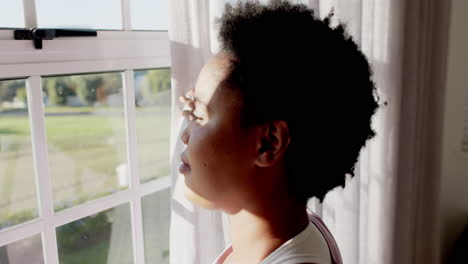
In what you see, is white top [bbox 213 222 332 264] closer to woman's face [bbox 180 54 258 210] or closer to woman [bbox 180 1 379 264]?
woman [bbox 180 1 379 264]

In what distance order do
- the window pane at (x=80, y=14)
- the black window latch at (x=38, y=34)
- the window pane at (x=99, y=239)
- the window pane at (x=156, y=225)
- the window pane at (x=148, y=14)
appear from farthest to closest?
the window pane at (x=156, y=225) < the window pane at (x=148, y=14) < the window pane at (x=99, y=239) < the window pane at (x=80, y=14) < the black window latch at (x=38, y=34)

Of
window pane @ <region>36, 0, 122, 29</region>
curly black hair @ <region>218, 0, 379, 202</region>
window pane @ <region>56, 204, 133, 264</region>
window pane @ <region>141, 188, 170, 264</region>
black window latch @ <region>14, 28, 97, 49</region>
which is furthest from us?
window pane @ <region>141, 188, 170, 264</region>

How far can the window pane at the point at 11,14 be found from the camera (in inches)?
44.0

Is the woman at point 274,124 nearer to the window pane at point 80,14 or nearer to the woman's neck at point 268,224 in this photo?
the woman's neck at point 268,224

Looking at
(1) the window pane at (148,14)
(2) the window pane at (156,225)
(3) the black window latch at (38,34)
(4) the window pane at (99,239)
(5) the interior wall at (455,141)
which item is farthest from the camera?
(5) the interior wall at (455,141)

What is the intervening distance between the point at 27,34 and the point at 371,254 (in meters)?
1.22

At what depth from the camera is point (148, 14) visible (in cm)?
147

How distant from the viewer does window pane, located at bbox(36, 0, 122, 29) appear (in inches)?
47.4

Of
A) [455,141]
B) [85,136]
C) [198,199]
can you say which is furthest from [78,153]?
[455,141]

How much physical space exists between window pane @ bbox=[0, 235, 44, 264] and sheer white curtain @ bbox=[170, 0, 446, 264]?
0.38 metres

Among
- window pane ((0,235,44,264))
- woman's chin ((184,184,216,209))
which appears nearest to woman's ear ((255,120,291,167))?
woman's chin ((184,184,216,209))

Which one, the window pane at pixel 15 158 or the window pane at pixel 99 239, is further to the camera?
the window pane at pixel 99 239

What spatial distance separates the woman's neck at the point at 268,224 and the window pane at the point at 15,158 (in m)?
0.69

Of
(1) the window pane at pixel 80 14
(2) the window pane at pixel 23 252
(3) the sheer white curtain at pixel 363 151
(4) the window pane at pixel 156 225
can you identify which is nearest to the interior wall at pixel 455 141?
(3) the sheer white curtain at pixel 363 151
